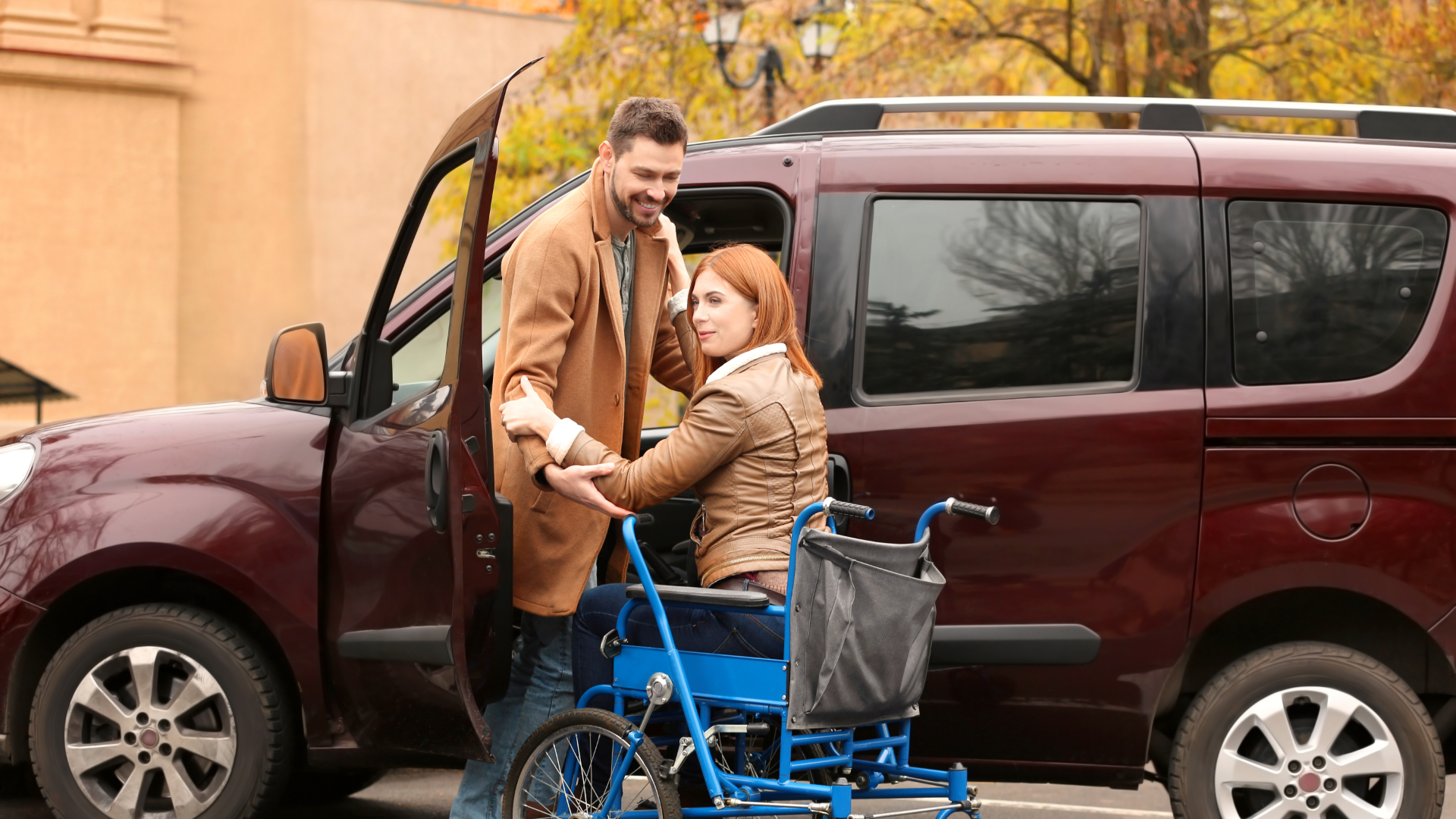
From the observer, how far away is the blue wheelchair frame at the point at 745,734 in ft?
10.9

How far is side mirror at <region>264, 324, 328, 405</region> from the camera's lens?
3922 mm

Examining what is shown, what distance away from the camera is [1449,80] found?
10594 mm

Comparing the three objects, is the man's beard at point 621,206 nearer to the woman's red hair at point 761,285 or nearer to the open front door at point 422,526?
the woman's red hair at point 761,285

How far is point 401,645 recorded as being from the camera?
12.5 ft

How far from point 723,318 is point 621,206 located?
0.42 meters

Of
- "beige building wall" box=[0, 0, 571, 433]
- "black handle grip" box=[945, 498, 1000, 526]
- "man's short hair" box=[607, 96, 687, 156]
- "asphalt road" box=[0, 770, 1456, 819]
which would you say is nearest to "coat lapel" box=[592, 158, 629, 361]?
"man's short hair" box=[607, 96, 687, 156]

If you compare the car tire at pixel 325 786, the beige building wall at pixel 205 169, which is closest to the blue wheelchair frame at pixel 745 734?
the car tire at pixel 325 786

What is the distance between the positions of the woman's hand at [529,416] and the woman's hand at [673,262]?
647 mm

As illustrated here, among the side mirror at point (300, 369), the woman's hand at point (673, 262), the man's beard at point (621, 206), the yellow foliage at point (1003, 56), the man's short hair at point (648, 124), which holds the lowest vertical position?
the side mirror at point (300, 369)

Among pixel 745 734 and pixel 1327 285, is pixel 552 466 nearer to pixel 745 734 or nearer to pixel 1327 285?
pixel 745 734

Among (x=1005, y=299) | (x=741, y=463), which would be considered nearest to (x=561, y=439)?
(x=741, y=463)

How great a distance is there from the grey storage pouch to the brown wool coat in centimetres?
71

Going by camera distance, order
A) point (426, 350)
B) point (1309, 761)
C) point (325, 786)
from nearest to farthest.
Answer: point (1309, 761) < point (426, 350) < point (325, 786)

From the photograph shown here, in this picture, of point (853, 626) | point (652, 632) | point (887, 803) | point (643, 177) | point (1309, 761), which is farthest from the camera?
point (887, 803)
